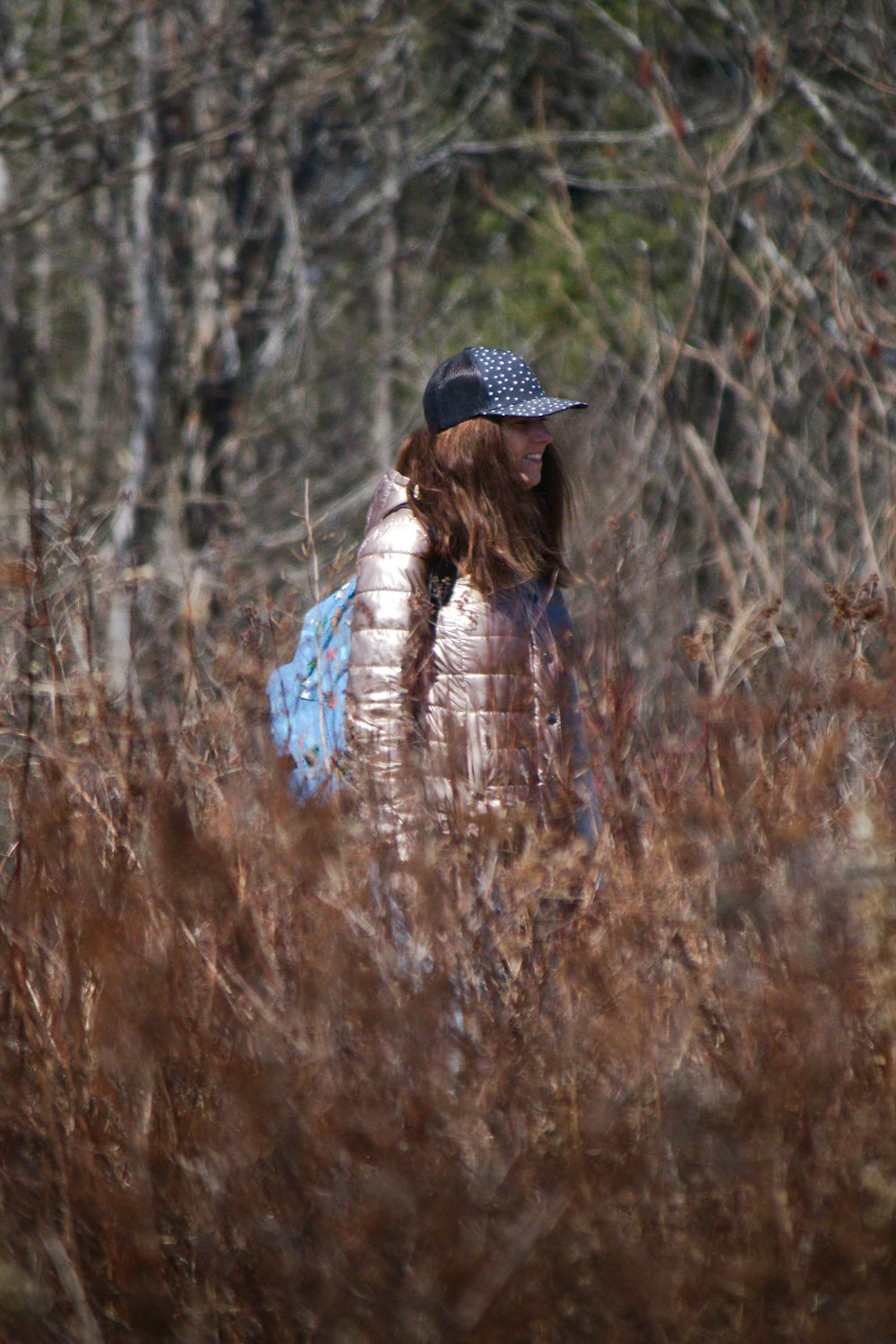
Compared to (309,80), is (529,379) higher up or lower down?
lower down

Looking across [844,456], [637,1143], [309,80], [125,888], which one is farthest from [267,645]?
[309,80]

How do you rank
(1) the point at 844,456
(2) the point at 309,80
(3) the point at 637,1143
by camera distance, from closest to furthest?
(3) the point at 637,1143
(1) the point at 844,456
(2) the point at 309,80

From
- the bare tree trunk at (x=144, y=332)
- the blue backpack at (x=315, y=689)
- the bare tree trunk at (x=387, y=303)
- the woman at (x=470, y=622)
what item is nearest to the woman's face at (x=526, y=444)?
the woman at (x=470, y=622)

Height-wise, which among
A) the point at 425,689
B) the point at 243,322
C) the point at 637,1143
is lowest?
the point at 637,1143

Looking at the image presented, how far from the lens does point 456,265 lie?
A: 14.5m

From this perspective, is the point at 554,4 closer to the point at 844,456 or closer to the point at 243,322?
the point at 243,322

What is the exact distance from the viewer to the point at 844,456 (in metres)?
8.24

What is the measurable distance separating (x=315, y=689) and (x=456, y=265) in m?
12.3

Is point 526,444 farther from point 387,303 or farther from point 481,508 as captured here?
point 387,303

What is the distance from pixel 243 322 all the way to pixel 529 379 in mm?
7687

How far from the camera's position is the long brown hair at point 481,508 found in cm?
285

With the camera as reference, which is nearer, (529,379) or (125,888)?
(125,888)

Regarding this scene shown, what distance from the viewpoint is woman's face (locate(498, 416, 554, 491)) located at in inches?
118

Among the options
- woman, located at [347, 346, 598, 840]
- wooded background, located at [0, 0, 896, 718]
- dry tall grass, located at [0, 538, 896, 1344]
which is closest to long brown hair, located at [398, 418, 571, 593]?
woman, located at [347, 346, 598, 840]
